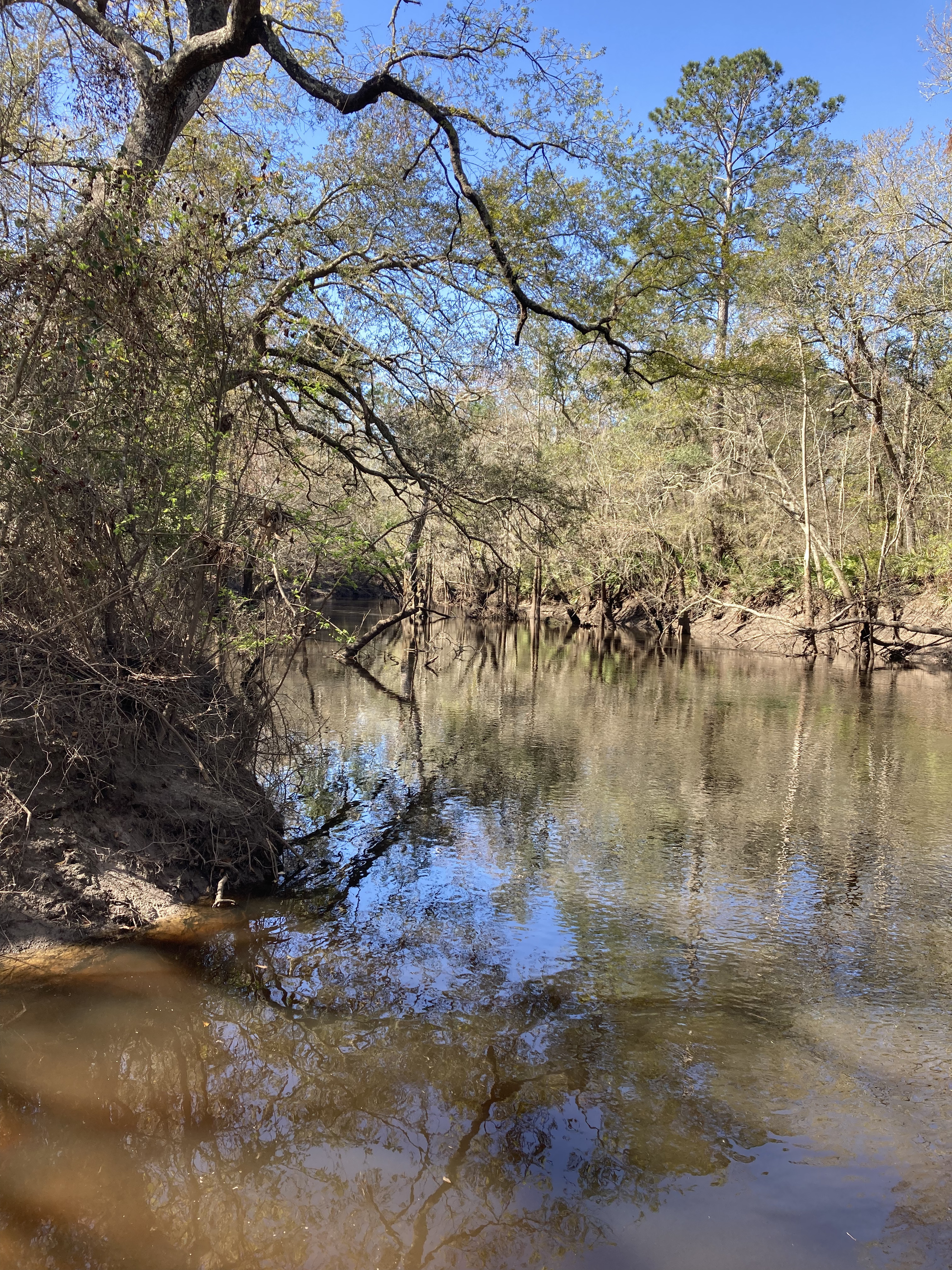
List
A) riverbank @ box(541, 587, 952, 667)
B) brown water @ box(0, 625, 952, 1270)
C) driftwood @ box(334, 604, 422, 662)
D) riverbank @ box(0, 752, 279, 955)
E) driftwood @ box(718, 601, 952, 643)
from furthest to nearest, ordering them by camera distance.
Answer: riverbank @ box(541, 587, 952, 667) < driftwood @ box(718, 601, 952, 643) < driftwood @ box(334, 604, 422, 662) < riverbank @ box(0, 752, 279, 955) < brown water @ box(0, 625, 952, 1270)

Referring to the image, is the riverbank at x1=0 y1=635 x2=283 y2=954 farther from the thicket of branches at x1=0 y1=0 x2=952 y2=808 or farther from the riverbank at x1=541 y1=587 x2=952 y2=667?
the riverbank at x1=541 y1=587 x2=952 y2=667

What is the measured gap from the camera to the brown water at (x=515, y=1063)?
312 centimetres

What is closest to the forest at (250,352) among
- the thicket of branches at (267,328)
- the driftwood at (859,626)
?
the thicket of branches at (267,328)

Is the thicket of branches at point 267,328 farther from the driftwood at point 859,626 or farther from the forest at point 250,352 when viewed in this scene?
the driftwood at point 859,626

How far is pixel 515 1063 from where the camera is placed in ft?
13.8

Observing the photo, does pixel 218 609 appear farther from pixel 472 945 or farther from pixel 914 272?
pixel 914 272

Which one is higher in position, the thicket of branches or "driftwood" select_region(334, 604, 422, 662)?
the thicket of branches

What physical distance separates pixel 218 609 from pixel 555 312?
4754 mm

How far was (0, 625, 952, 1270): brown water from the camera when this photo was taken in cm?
312

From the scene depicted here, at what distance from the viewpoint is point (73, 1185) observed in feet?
10.5

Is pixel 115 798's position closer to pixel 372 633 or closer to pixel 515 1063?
pixel 515 1063

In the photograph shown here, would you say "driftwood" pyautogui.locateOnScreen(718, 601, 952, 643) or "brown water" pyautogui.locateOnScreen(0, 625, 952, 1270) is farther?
"driftwood" pyautogui.locateOnScreen(718, 601, 952, 643)

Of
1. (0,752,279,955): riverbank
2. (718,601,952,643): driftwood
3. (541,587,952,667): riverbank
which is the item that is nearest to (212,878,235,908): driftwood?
(0,752,279,955): riverbank

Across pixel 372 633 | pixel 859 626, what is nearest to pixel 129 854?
pixel 372 633
